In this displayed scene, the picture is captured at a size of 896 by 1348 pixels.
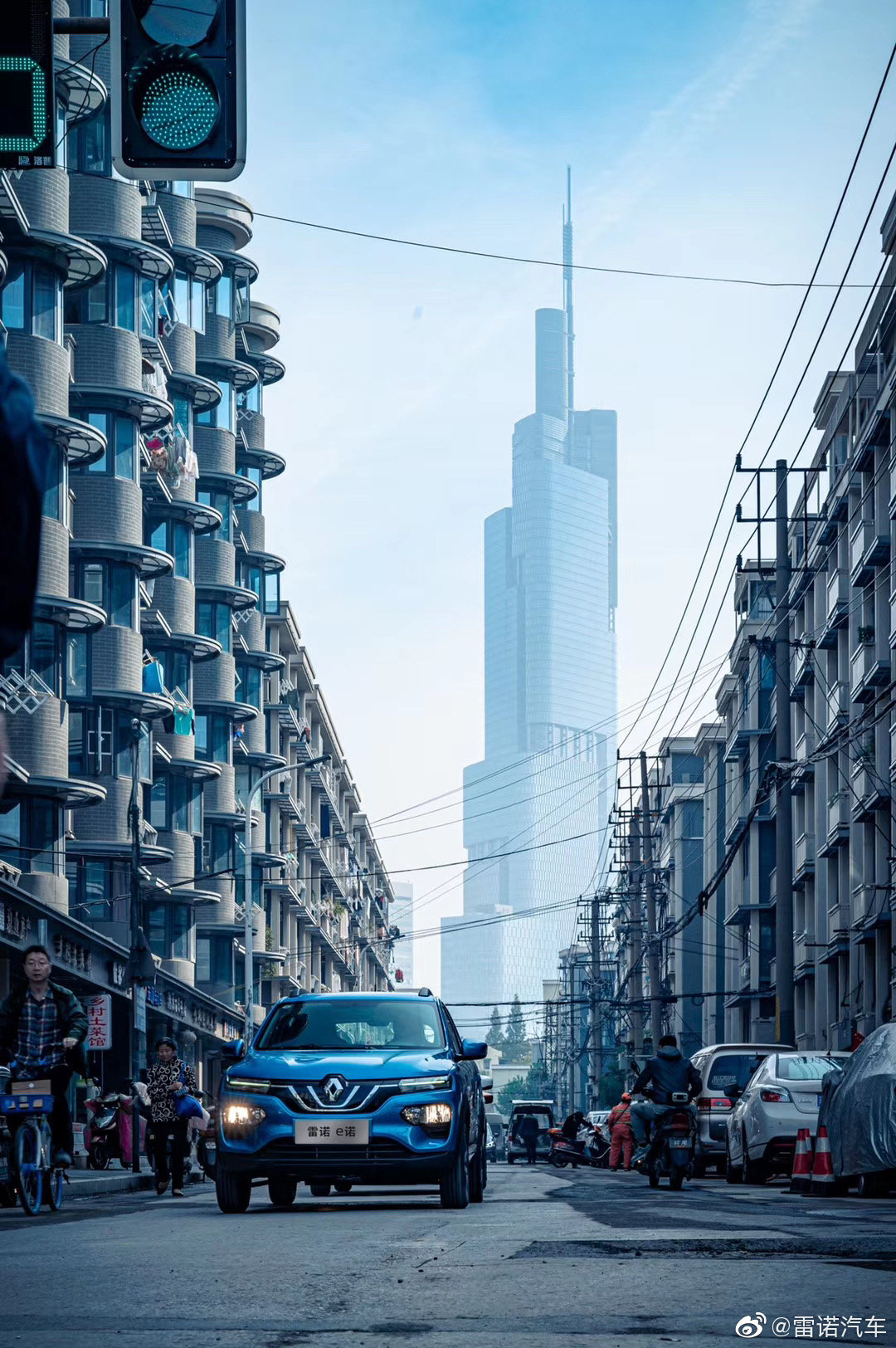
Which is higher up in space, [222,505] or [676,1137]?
[222,505]

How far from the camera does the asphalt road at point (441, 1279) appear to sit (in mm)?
5688

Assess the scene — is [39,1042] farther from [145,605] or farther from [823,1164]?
[145,605]

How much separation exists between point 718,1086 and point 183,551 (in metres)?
35.3

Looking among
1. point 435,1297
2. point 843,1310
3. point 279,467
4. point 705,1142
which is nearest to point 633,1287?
point 435,1297

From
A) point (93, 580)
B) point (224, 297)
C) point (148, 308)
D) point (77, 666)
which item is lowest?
point (77, 666)

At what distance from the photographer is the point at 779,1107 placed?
21.2 meters

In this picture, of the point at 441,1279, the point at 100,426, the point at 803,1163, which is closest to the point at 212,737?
the point at 100,426

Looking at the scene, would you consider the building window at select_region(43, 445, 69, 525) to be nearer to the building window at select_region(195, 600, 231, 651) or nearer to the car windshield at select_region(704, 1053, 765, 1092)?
the car windshield at select_region(704, 1053, 765, 1092)

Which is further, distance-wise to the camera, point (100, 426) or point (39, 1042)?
point (100, 426)

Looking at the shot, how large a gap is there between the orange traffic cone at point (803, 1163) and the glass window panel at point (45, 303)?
2651 cm

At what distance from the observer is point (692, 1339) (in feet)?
17.6

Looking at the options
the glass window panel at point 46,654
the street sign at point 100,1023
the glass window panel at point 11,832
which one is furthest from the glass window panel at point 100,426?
the street sign at point 100,1023

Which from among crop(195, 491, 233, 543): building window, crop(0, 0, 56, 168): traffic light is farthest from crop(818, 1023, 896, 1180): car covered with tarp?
crop(195, 491, 233, 543): building window

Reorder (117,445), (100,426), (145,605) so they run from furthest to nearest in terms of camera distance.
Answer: (145,605) → (117,445) → (100,426)
